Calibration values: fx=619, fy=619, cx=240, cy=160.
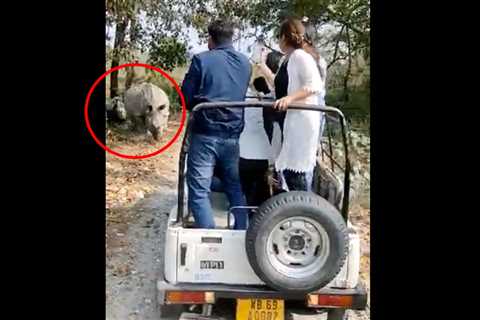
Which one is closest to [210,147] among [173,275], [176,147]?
[176,147]

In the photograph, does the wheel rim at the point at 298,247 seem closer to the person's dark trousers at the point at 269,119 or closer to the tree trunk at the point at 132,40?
the person's dark trousers at the point at 269,119

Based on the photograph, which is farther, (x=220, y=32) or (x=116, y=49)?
(x=116, y=49)

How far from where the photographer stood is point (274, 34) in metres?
3.06

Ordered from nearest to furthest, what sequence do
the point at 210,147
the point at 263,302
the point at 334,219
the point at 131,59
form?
the point at 334,219
the point at 263,302
the point at 210,147
the point at 131,59

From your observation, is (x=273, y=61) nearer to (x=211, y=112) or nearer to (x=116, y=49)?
(x=211, y=112)

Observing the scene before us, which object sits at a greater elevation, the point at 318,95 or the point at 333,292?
the point at 318,95

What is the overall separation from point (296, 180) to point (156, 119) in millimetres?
776

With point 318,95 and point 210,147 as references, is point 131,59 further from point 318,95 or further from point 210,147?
point 318,95

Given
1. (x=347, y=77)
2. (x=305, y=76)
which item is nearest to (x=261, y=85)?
(x=347, y=77)

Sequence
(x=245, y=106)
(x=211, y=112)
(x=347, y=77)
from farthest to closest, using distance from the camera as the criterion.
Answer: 1. (x=347, y=77)
2. (x=211, y=112)
3. (x=245, y=106)

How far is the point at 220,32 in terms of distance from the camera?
2.75 metres

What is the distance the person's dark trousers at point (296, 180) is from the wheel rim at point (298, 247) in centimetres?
34

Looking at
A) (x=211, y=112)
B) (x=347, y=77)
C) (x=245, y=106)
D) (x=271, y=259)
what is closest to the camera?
(x=271, y=259)
